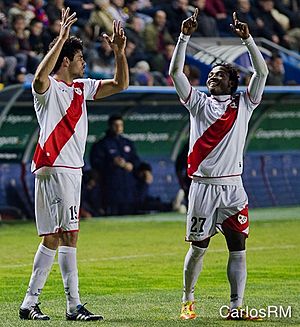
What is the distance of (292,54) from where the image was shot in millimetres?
25875

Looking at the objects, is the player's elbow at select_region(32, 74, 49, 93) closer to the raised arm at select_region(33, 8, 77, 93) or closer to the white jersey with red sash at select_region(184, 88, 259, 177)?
the raised arm at select_region(33, 8, 77, 93)

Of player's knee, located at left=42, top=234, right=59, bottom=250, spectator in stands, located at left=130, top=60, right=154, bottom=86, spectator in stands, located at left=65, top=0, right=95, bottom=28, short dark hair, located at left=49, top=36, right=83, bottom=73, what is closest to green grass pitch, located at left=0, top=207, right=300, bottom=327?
player's knee, located at left=42, top=234, right=59, bottom=250

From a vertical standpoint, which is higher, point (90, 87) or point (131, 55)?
point (90, 87)

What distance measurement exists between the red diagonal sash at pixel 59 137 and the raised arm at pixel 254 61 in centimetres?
142

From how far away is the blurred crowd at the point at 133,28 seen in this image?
863 inches

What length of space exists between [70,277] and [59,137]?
3.68ft

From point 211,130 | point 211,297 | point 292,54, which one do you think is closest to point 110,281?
point 211,297

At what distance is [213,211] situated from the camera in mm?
10242

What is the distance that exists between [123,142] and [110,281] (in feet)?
26.9

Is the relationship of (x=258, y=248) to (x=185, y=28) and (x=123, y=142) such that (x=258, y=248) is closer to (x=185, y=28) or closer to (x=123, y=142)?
(x=123, y=142)

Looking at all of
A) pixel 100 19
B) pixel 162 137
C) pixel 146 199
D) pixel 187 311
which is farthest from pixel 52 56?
pixel 100 19

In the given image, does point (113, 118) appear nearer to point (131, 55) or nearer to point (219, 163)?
point (131, 55)

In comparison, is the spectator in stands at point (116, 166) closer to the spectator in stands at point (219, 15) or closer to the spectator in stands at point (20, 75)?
the spectator in stands at point (20, 75)

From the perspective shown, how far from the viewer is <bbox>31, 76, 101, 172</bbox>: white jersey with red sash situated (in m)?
10.1
